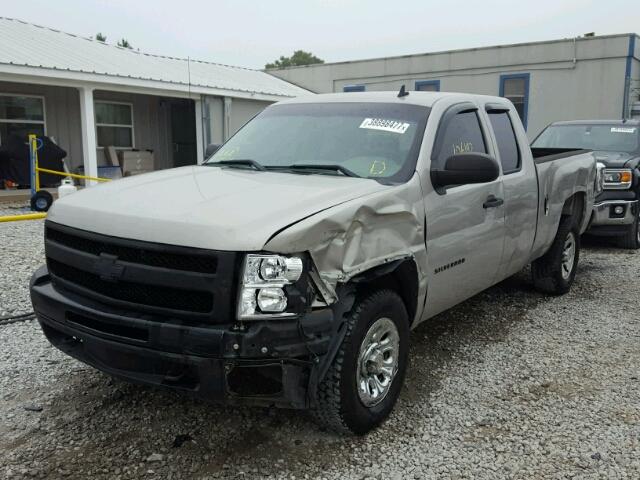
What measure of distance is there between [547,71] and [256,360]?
1981 cm

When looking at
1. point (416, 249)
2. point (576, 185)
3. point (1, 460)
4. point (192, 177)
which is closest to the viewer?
point (1, 460)

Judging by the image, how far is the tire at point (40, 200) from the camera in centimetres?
1071

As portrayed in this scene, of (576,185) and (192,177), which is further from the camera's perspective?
(576,185)

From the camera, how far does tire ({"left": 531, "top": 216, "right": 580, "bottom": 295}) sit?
609 cm

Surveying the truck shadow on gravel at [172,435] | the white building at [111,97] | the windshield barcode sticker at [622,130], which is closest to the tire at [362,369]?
the truck shadow on gravel at [172,435]

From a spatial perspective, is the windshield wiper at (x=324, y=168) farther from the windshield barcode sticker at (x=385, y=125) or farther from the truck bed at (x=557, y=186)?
the truck bed at (x=557, y=186)

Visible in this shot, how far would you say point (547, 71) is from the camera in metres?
20.0

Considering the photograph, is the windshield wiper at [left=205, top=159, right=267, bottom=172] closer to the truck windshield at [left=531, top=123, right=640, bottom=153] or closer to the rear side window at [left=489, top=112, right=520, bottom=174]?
the rear side window at [left=489, top=112, right=520, bottom=174]

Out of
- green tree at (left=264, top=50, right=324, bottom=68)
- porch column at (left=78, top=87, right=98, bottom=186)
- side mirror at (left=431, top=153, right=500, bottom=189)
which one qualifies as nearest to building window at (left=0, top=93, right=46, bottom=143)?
porch column at (left=78, top=87, right=98, bottom=186)

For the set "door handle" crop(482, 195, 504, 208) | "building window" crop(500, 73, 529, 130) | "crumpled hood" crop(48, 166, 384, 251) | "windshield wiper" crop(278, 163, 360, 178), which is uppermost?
"building window" crop(500, 73, 529, 130)

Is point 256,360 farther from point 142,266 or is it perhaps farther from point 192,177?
point 192,177

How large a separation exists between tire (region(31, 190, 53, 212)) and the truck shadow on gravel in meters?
7.51

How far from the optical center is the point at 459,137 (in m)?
4.36

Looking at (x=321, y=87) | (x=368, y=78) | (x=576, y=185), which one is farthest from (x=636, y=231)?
(x=321, y=87)
